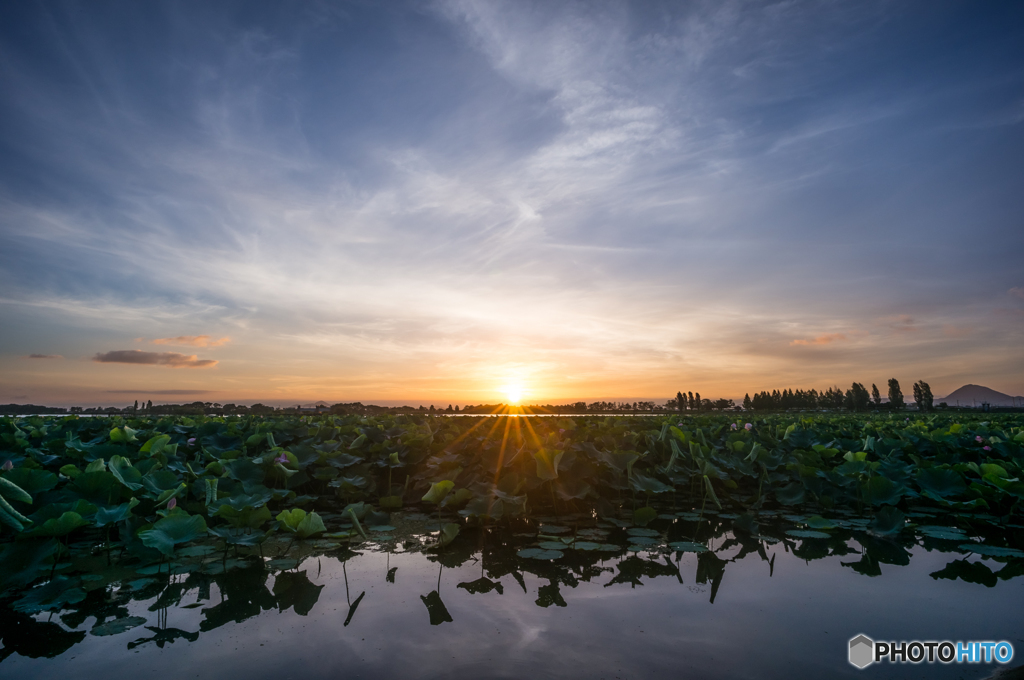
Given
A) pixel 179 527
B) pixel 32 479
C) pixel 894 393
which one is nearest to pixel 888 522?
pixel 179 527

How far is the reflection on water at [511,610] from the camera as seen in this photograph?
2320 mm

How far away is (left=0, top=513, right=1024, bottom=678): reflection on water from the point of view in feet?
7.61

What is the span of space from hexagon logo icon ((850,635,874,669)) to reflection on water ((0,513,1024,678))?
6 centimetres

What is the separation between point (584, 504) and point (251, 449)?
5.13m

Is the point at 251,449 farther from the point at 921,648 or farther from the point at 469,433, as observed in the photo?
the point at 921,648

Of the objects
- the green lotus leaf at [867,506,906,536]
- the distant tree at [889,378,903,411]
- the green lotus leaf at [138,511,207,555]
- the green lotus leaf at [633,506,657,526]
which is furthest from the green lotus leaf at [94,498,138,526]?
the distant tree at [889,378,903,411]

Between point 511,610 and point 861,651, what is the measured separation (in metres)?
1.82

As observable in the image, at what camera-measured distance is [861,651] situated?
2467mm

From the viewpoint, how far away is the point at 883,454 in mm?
6910

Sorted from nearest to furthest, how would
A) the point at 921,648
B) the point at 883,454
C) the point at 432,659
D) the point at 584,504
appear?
the point at 432,659
the point at 921,648
the point at 584,504
the point at 883,454

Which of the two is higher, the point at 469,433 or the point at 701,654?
the point at 469,433

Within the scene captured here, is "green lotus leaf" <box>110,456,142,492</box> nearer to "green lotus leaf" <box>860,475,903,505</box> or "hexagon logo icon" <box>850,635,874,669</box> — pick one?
"hexagon logo icon" <box>850,635,874,669</box>

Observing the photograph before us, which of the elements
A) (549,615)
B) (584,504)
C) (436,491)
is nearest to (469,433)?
(584,504)

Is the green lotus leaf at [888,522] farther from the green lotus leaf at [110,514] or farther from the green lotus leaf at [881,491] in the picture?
the green lotus leaf at [110,514]
